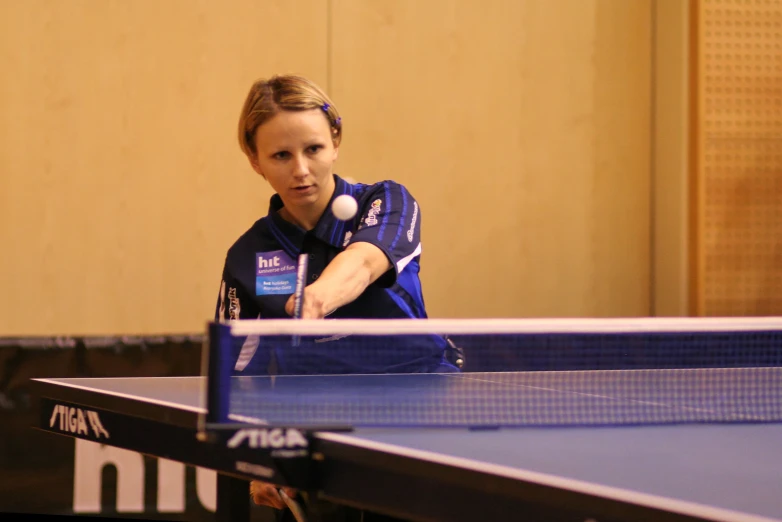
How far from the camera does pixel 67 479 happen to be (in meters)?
4.23

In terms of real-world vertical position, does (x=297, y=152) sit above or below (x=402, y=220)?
above

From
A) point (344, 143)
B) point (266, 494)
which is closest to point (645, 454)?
point (266, 494)

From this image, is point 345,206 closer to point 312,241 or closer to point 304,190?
point 304,190

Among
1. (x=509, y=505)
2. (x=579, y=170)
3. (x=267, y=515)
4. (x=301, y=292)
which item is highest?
(x=579, y=170)

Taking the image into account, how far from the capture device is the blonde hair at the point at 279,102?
2359 mm

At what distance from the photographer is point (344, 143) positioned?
4598 millimetres

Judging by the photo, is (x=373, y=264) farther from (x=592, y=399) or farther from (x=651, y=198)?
(x=651, y=198)

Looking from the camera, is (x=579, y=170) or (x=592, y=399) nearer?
(x=592, y=399)

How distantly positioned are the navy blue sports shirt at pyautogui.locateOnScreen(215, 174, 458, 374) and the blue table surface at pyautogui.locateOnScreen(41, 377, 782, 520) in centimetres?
75

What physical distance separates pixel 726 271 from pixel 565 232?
82cm

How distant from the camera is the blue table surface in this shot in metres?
1.11

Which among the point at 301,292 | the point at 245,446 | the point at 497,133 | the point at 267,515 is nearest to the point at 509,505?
the point at 245,446

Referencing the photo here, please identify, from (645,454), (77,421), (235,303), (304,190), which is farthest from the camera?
(235,303)

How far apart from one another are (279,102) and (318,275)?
0.49 meters
